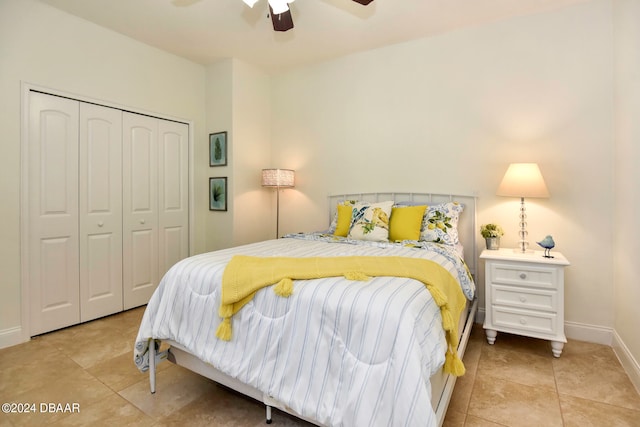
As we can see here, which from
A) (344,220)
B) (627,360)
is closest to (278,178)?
(344,220)

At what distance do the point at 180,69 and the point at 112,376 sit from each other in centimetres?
310

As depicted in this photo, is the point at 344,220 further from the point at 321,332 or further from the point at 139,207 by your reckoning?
the point at 139,207

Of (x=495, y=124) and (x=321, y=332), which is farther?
(x=495, y=124)

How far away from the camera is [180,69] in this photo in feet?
12.4

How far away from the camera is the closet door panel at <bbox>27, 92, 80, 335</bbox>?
271 centimetres

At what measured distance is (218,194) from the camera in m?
3.91

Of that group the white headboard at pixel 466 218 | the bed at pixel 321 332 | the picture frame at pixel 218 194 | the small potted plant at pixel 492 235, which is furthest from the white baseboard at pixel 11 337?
the small potted plant at pixel 492 235

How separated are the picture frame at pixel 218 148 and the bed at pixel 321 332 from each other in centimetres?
193

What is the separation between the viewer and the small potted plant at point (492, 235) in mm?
2787

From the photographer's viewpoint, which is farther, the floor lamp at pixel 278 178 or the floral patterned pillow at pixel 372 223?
the floor lamp at pixel 278 178

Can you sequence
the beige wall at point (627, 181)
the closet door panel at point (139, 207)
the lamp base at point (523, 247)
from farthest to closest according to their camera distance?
the closet door panel at point (139, 207), the lamp base at point (523, 247), the beige wall at point (627, 181)

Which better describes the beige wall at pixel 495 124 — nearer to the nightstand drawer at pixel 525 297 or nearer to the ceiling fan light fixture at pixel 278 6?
the nightstand drawer at pixel 525 297

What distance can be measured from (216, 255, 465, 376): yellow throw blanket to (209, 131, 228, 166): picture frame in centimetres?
227

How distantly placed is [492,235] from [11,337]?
3.84 metres
